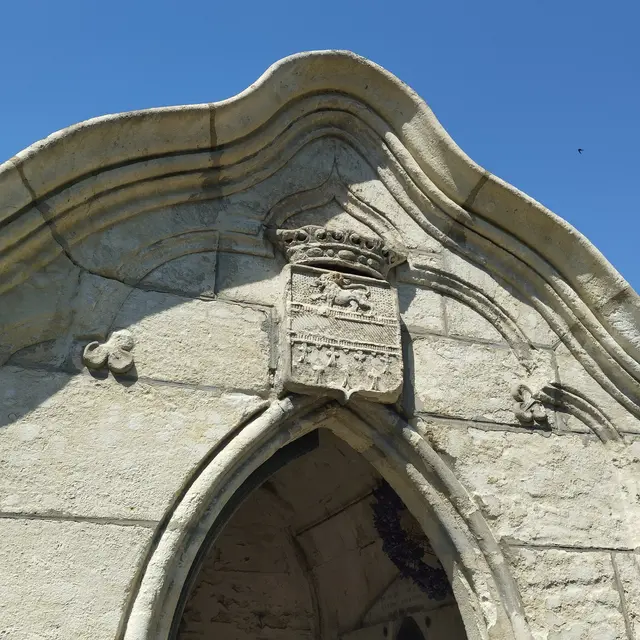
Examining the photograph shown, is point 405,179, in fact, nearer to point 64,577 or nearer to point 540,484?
point 540,484

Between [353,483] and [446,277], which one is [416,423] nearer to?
[446,277]

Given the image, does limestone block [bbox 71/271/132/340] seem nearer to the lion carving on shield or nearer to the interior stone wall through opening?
the lion carving on shield

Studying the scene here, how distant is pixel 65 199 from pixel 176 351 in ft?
2.40

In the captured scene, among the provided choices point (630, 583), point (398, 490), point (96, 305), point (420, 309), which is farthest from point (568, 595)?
point (96, 305)

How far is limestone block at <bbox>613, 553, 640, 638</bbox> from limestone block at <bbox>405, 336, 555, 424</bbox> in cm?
74

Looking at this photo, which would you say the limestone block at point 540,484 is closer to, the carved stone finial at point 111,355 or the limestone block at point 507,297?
the limestone block at point 507,297

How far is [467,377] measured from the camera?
3.92 metres

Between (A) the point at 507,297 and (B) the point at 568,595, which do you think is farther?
(A) the point at 507,297

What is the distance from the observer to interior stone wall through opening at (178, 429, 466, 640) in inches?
181

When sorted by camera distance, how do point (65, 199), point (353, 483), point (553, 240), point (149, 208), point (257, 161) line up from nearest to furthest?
point (65, 199) → point (149, 208) → point (257, 161) → point (553, 240) → point (353, 483)

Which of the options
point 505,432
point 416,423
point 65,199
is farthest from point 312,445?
point 65,199

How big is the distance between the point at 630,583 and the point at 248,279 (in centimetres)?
207

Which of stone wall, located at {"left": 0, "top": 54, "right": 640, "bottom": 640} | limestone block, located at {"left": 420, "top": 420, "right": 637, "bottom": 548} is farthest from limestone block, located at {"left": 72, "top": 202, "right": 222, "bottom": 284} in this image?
limestone block, located at {"left": 420, "top": 420, "right": 637, "bottom": 548}

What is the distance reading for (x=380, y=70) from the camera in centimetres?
417
